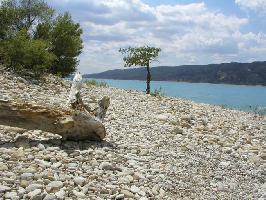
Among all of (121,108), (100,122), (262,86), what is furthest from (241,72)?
(100,122)

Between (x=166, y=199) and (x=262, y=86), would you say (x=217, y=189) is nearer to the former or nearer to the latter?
(x=166, y=199)

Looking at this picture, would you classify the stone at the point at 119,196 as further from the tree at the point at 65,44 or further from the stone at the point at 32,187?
the tree at the point at 65,44

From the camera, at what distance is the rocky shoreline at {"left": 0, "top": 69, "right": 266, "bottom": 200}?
10398mm

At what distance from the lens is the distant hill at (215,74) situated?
455ft

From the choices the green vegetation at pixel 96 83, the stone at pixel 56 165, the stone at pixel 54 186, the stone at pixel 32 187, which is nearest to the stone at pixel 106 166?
the stone at pixel 56 165

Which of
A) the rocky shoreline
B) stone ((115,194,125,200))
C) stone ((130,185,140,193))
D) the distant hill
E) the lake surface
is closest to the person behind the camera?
stone ((115,194,125,200))

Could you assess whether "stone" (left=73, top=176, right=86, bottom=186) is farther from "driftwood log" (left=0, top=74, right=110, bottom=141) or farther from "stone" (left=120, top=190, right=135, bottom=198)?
"driftwood log" (left=0, top=74, right=110, bottom=141)

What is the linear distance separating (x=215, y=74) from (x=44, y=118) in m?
139

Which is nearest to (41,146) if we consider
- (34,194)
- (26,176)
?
(26,176)

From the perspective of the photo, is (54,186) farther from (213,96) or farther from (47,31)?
(213,96)

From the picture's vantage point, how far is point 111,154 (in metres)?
13.3

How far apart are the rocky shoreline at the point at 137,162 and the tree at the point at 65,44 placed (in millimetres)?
14601

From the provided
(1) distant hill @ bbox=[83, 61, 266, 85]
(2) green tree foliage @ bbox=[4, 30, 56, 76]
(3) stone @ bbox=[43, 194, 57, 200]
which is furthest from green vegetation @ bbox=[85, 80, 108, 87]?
(1) distant hill @ bbox=[83, 61, 266, 85]

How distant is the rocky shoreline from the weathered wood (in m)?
0.45
